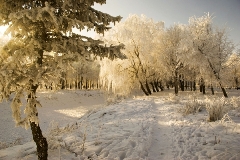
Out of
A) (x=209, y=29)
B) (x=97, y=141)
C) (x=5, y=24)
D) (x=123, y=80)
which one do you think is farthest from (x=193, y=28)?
(x=5, y=24)

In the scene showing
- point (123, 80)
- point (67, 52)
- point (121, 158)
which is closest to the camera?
point (67, 52)

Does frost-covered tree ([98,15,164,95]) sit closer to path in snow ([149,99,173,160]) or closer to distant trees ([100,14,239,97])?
distant trees ([100,14,239,97])

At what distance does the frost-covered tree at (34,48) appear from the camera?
355 cm

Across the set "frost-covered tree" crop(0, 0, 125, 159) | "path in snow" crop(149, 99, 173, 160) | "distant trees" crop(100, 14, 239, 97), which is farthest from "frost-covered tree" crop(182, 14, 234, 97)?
"frost-covered tree" crop(0, 0, 125, 159)

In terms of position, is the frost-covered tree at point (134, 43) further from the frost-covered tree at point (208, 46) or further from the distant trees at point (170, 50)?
the frost-covered tree at point (208, 46)

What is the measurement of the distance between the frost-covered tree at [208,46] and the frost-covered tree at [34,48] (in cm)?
1858

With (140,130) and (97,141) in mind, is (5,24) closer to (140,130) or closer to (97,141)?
(97,141)

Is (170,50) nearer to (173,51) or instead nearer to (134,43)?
(173,51)

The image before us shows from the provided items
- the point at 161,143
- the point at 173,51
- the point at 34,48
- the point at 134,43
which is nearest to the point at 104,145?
the point at 161,143

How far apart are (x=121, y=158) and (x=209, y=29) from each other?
69.2 feet

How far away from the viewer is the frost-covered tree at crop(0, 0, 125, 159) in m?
3.55

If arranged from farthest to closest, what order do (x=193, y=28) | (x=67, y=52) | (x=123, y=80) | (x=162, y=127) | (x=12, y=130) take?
1. (x=193, y=28)
2. (x=123, y=80)
3. (x=12, y=130)
4. (x=162, y=127)
5. (x=67, y=52)

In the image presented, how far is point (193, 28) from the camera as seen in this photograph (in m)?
22.1

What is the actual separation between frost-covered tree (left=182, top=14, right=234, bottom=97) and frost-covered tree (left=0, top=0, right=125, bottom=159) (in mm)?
18582
